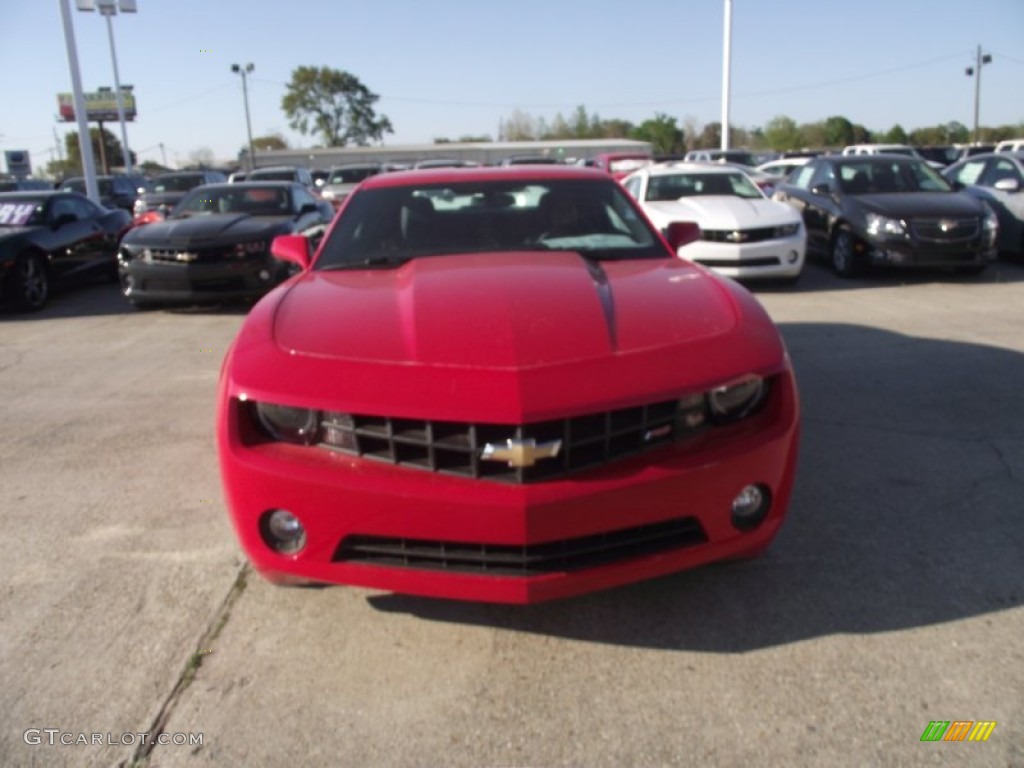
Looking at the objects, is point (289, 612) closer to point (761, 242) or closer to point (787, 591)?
point (787, 591)

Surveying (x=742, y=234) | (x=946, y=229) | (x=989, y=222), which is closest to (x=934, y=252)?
(x=946, y=229)

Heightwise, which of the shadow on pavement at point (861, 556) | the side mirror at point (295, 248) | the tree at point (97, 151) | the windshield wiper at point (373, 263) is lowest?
the shadow on pavement at point (861, 556)

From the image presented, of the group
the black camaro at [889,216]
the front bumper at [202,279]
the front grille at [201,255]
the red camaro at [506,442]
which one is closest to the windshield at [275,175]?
the front bumper at [202,279]

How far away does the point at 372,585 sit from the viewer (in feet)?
7.97

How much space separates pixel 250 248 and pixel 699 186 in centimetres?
561

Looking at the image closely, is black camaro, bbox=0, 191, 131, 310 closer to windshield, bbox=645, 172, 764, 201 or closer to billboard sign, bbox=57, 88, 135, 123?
windshield, bbox=645, 172, 764, 201

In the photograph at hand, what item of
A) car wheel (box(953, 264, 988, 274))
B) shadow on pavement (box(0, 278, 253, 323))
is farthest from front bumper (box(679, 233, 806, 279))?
shadow on pavement (box(0, 278, 253, 323))

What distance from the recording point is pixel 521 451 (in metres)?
2.27

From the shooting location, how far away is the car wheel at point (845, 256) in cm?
981

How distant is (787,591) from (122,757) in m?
2.14

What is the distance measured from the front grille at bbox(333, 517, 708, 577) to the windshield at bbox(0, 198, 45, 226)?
9.46 m

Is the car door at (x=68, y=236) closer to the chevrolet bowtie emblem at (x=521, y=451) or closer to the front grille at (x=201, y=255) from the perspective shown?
the front grille at (x=201, y=255)

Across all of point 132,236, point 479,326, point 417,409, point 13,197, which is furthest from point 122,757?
point 13,197

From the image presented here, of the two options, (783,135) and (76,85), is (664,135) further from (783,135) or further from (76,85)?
(76,85)
